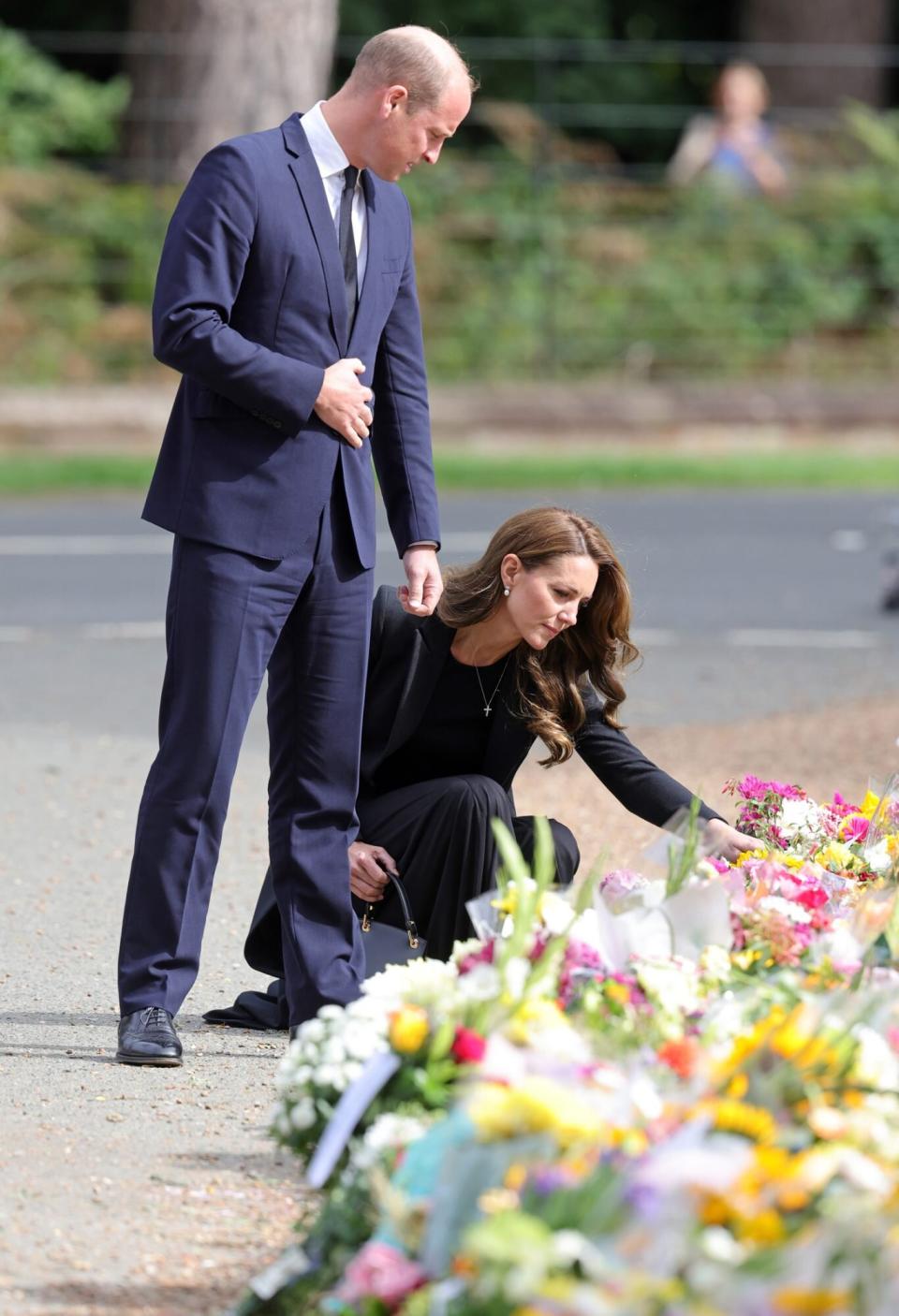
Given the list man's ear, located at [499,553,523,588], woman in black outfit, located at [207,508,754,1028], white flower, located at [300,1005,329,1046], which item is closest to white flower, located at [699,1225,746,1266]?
white flower, located at [300,1005,329,1046]

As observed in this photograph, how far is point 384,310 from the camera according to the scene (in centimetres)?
414

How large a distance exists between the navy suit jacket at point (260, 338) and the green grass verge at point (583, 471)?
1001cm

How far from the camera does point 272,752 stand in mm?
4203

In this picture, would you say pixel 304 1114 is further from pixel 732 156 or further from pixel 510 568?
pixel 732 156

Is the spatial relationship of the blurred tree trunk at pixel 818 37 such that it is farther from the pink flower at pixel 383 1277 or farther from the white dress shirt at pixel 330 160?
the pink flower at pixel 383 1277

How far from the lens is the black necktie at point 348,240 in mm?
4035

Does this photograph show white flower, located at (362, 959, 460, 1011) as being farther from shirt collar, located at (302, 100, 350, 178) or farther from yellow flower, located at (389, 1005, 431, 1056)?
shirt collar, located at (302, 100, 350, 178)

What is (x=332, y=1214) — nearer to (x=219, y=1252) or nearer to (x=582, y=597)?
(x=219, y=1252)

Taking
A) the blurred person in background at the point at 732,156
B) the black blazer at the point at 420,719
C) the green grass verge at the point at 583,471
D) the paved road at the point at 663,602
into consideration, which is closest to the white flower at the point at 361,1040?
the black blazer at the point at 420,719

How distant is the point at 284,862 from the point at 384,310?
1.08 m

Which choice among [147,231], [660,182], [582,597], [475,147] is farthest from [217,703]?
[475,147]

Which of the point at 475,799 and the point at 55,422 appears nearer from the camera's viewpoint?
the point at 475,799

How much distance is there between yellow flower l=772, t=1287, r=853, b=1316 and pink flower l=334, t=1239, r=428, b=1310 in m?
0.42

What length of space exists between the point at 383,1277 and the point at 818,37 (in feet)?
64.4
